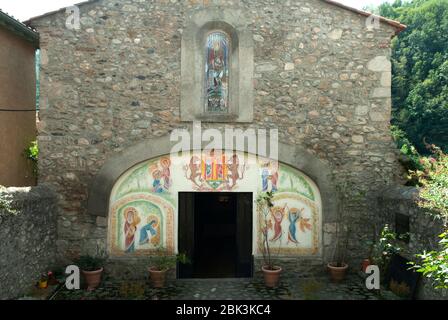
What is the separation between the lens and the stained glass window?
272 inches

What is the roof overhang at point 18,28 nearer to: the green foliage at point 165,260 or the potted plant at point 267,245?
the green foliage at point 165,260

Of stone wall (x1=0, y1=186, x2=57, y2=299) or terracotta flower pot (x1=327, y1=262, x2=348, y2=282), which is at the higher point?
stone wall (x1=0, y1=186, x2=57, y2=299)

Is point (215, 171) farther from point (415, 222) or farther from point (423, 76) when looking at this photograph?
point (423, 76)

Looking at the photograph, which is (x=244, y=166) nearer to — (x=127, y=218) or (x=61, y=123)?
(x=127, y=218)

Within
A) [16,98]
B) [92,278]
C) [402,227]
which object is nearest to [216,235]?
[92,278]

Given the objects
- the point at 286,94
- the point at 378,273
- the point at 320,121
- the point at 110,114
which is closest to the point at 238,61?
the point at 286,94

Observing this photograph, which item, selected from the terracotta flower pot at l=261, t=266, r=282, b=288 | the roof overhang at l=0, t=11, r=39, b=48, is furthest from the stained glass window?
the roof overhang at l=0, t=11, r=39, b=48

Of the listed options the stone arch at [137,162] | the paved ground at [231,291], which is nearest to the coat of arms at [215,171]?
the stone arch at [137,162]

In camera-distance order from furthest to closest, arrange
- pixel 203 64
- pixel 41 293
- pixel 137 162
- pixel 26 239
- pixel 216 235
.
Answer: pixel 216 235 → pixel 203 64 → pixel 137 162 → pixel 41 293 → pixel 26 239

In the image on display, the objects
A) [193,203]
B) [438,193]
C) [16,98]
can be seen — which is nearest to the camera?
[438,193]

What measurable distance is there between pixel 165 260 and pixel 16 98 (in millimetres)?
5013

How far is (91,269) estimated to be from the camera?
6.46 meters

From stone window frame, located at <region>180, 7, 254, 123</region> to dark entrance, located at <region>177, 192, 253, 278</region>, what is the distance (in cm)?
164

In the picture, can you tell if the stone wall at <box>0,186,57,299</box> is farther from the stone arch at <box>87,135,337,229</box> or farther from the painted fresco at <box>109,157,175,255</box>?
the painted fresco at <box>109,157,175,255</box>
